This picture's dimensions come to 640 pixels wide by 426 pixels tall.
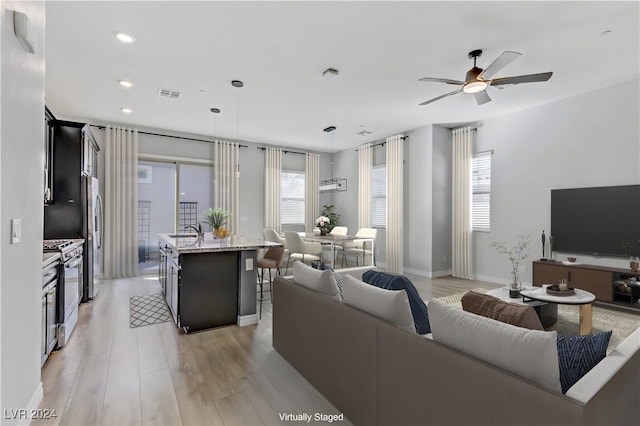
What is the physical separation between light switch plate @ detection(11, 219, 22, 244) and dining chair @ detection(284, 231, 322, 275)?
4.25m

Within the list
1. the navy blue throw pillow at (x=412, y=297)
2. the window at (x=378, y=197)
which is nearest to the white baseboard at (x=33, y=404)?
the navy blue throw pillow at (x=412, y=297)

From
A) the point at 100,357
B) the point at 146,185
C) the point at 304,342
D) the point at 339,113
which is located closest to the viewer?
the point at 304,342

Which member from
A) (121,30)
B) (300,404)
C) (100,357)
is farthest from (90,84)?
(300,404)

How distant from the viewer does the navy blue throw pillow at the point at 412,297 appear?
1920 millimetres

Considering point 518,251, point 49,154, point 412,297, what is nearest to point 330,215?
point 518,251

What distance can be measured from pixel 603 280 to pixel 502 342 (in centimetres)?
404

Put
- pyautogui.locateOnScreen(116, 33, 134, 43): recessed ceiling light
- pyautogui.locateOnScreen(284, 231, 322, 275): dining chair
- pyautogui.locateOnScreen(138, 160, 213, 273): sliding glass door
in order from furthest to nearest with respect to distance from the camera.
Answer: pyautogui.locateOnScreen(138, 160, 213, 273): sliding glass door < pyautogui.locateOnScreen(284, 231, 322, 275): dining chair < pyautogui.locateOnScreen(116, 33, 134, 43): recessed ceiling light

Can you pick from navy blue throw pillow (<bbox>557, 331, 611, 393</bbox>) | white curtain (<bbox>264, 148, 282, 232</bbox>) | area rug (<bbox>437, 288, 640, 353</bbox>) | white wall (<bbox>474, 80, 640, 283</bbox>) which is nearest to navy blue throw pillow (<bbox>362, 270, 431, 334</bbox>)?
navy blue throw pillow (<bbox>557, 331, 611, 393</bbox>)

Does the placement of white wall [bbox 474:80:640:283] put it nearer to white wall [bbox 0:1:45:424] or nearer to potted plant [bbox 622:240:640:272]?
potted plant [bbox 622:240:640:272]

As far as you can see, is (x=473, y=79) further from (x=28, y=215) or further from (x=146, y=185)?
(x=146, y=185)

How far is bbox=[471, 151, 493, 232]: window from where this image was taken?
226 inches

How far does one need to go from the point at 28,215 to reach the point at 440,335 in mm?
2261

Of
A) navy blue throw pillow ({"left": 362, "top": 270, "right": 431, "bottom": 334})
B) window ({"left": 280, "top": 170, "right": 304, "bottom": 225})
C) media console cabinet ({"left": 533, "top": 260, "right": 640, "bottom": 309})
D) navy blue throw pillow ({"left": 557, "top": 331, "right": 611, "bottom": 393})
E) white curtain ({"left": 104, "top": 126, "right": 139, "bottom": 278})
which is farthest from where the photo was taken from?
window ({"left": 280, "top": 170, "right": 304, "bottom": 225})

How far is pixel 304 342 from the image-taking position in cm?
232
